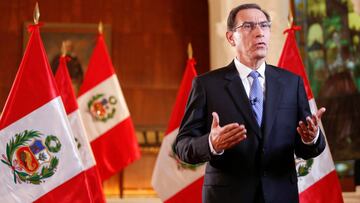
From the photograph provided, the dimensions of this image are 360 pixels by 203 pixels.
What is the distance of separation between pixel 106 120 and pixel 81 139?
2004mm

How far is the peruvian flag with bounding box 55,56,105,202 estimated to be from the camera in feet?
15.1

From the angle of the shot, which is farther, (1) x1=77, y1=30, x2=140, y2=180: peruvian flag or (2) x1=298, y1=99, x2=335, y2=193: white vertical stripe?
(1) x1=77, y1=30, x2=140, y2=180: peruvian flag

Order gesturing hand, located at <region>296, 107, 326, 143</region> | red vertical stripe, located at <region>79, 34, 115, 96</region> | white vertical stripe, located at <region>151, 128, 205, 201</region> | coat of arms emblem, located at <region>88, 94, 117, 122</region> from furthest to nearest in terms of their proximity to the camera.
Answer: red vertical stripe, located at <region>79, 34, 115, 96</region>
coat of arms emblem, located at <region>88, 94, 117, 122</region>
white vertical stripe, located at <region>151, 128, 205, 201</region>
gesturing hand, located at <region>296, 107, 326, 143</region>

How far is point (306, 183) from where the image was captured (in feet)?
14.1

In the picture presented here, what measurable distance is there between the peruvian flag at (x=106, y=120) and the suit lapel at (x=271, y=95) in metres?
4.89

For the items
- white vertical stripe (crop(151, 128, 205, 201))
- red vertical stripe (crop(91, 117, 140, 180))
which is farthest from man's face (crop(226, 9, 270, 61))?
red vertical stripe (crop(91, 117, 140, 180))

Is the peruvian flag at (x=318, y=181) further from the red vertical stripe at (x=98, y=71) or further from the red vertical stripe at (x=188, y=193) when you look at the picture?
the red vertical stripe at (x=98, y=71)

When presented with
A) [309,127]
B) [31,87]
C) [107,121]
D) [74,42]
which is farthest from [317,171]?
[74,42]

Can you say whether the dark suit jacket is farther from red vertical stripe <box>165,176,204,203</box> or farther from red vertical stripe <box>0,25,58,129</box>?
red vertical stripe <box>165,176,204,203</box>

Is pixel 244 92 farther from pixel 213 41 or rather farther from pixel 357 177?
pixel 213 41

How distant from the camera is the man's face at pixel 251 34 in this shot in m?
2.34

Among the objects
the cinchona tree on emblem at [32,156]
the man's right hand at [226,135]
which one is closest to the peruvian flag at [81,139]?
the cinchona tree on emblem at [32,156]

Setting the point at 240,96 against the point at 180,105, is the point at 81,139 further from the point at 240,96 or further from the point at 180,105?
the point at 240,96

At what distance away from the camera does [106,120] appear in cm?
724
